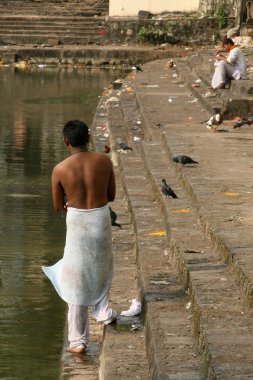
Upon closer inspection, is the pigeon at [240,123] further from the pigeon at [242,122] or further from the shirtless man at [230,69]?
the shirtless man at [230,69]

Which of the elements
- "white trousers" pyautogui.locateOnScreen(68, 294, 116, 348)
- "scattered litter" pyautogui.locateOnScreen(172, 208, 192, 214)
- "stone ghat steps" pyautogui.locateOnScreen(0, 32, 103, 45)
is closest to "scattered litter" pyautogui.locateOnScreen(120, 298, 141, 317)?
"white trousers" pyautogui.locateOnScreen(68, 294, 116, 348)

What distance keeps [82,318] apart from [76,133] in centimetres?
96

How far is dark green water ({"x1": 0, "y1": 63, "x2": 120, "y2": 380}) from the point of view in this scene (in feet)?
23.7

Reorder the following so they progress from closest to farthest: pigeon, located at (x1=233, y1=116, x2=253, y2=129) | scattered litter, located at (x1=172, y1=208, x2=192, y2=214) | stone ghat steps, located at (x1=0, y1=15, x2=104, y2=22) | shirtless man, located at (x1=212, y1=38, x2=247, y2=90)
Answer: scattered litter, located at (x1=172, y1=208, x2=192, y2=214) → pigeon, located at (x1=233, y1=116, x2=253, y2=129) → shirtless man, located at (x1=212, y1=38, x2=247, y2=90) → stone ghat steps, located at (x1=0, y1=15, x2=104, y2=22)

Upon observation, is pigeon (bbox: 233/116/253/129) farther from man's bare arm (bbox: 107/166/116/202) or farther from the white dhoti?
the white dhoti

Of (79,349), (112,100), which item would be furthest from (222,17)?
(79,349)

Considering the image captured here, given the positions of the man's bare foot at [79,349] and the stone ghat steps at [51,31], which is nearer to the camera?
the man's bare foot at [79,349]

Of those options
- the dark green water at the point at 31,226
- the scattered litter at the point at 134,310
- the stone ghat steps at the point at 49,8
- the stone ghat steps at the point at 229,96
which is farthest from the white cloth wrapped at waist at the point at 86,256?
the stone ghat steps at the point at 49,8

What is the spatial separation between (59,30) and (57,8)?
4.03ft

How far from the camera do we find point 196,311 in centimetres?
621

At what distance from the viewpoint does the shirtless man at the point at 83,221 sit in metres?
6.37

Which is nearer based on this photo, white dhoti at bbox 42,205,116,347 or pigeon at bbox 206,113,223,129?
white dhoti at bbox 42,205,116,347

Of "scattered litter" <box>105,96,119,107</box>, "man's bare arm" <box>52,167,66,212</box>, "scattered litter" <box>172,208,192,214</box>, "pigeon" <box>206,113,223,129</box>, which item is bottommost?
"scattered litter" <box>105,96,119,107</box>

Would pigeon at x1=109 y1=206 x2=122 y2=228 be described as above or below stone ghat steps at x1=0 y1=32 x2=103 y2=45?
above
